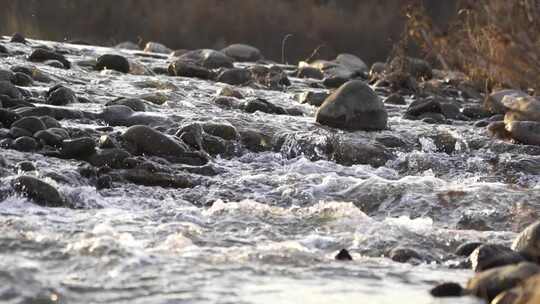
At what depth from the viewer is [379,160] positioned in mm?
8328

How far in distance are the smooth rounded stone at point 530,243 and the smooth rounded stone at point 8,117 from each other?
456 cm

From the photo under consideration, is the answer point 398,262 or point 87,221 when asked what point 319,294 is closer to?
point 398,262

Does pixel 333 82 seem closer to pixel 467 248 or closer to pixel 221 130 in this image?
pixel 221 130

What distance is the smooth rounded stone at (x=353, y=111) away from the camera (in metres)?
9.64

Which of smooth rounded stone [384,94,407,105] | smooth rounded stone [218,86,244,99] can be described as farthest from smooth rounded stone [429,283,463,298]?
smooth rounded stone [384,94,407,105]

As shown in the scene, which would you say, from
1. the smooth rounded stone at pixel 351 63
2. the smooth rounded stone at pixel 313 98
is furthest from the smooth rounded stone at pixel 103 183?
the smooth rounded stone at pixel 351 63

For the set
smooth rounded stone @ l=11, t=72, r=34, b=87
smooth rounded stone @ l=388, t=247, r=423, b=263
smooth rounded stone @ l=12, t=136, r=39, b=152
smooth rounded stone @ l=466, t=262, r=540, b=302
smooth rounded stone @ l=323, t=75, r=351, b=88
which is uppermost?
smooth rounded stone @ l=466, t=262, r=540, b=302

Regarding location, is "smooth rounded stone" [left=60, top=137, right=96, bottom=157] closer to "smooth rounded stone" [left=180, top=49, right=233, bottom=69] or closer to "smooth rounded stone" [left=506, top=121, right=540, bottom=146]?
"smooth rounded stone" [left=506, top=121, right=540, bottom=146]

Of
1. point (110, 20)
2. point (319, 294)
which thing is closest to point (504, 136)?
point (319, 294)

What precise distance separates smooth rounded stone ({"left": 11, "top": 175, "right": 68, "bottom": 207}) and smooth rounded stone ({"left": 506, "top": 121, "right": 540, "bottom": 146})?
5382mm

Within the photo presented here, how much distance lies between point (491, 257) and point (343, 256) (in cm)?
75

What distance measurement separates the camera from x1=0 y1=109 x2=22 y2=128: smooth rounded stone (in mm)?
7684

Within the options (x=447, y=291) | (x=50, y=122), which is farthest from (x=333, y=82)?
(x=447, y=291)

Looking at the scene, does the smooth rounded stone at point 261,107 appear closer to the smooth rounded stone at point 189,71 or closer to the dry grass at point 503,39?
the smooth rounded stone at point 189,71
